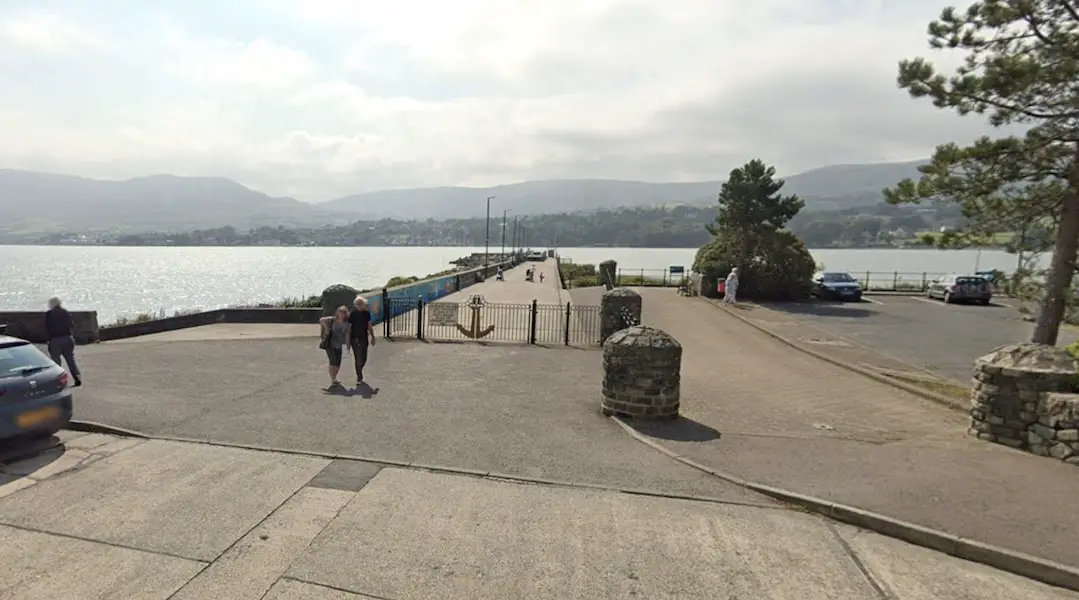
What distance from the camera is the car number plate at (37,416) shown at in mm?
6461

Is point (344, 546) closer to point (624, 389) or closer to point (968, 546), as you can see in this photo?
point (624, 389)

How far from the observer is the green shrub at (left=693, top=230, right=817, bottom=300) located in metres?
28.6

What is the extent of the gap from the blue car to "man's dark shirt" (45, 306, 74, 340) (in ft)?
12.1

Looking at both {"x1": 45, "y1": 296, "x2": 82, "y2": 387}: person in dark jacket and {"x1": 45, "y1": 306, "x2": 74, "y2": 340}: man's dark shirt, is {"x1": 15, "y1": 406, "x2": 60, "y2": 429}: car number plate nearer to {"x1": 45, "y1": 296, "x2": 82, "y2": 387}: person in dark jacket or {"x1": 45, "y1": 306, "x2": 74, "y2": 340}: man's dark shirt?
{"x1": 45, "y1": 296, "x2": 82, "y2": 387}: person in dark jacket

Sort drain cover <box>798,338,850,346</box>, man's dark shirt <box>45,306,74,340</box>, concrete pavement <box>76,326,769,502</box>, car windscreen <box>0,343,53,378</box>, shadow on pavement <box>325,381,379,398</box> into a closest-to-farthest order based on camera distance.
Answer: car windscreen <box>0,343,53,378</box> → concrete pavement <box>76,326,769,502</box> → shadow on pavement <box>325,381,379,398</box> → man's dark shirt <box>45,306,74,340</box> → drain cover <box>798,338,850,346</box>

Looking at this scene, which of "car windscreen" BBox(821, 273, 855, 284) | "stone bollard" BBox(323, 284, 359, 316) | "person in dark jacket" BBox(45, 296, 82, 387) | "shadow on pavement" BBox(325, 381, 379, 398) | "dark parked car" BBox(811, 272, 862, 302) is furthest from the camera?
"car windscreen" BBox(821, 273, 855, 284)

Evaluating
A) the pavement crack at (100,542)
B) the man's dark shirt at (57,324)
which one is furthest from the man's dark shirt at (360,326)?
the pavement crack at (100,542)

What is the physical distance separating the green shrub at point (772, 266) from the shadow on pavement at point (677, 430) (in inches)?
857

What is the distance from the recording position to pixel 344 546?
489cm

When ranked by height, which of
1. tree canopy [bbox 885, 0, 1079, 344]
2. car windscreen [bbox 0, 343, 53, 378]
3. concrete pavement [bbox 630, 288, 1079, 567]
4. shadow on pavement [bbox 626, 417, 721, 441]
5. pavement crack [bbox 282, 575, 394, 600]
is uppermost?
tree canopy [bbox 885, 0, 1079, 344]

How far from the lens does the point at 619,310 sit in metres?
15.4

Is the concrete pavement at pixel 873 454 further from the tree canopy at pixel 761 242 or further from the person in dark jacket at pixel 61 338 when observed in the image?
the tree canopy at pixel 761 242

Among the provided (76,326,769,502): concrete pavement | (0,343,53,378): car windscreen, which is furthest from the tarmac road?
(0,343,53,378): car windscreen

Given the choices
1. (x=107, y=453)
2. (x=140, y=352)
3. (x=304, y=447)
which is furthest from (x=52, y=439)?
(x=140, y=352)
